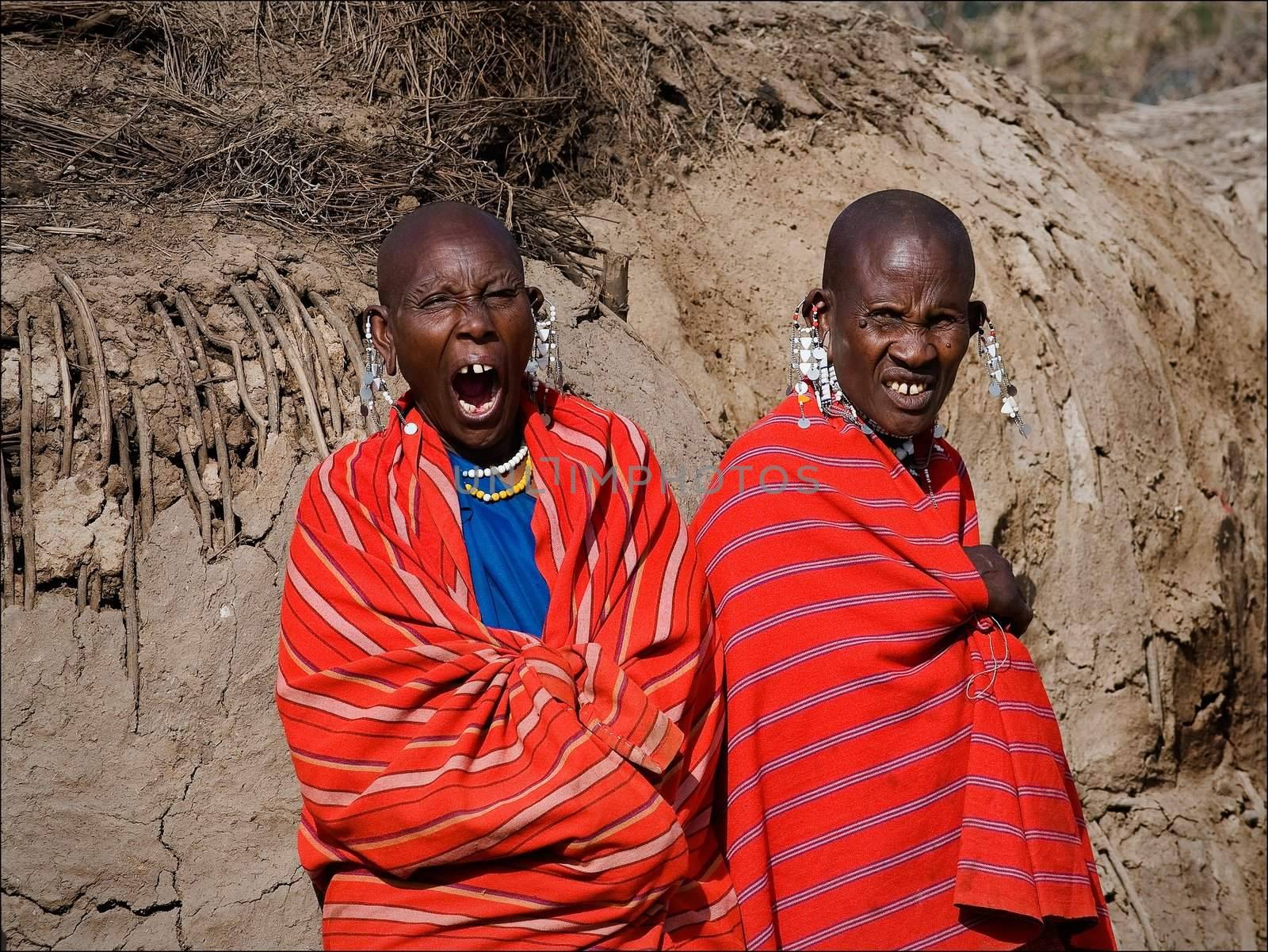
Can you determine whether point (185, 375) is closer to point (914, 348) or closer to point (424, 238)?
point (424, 238)

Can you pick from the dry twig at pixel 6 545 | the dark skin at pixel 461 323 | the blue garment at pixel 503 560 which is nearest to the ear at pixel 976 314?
the dark skin at pixel 461 323

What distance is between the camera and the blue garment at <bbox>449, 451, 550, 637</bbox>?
2848mm

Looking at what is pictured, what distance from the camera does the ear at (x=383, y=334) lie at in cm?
304

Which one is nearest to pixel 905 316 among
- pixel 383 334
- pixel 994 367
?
pixel 994 367

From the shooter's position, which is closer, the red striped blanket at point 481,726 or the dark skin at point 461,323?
the red striped blanket at point 481,726

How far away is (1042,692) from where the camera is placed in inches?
133

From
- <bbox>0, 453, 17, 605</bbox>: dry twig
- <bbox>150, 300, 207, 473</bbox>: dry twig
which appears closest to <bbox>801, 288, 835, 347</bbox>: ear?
<bbox>150, 300, 207, 473</bbox>: dry twig

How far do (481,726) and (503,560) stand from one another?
16.6 inches

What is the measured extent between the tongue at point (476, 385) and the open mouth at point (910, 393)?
3.32 feet

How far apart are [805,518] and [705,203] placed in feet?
8.15

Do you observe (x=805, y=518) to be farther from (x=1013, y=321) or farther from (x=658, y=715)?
(x=1013, y=321)

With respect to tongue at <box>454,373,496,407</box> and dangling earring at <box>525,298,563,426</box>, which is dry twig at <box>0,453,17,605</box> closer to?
tongue at <box>454,373,496,407</box>

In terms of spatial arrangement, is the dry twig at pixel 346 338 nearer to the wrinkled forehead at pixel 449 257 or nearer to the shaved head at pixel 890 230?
the wrinkled forehead at pixel 449 257

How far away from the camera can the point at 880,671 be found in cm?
312
